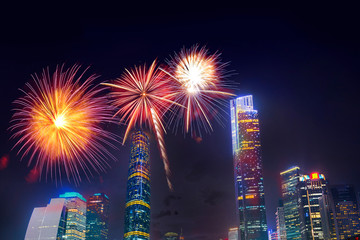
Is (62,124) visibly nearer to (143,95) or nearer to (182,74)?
(143,95)

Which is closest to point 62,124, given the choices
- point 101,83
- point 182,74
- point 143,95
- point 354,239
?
point 101,83

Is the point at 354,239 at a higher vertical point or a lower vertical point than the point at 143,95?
lower

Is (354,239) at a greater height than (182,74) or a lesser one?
lesser

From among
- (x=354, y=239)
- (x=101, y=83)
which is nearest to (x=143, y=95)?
(x=101, y=83)

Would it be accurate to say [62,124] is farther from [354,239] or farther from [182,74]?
[354,239]

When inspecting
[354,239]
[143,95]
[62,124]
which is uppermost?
[143,95]

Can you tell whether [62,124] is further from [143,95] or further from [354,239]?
[354,239]

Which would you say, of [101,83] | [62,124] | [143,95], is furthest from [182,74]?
[62,124]

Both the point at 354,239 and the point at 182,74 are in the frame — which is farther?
the point at 354,239
